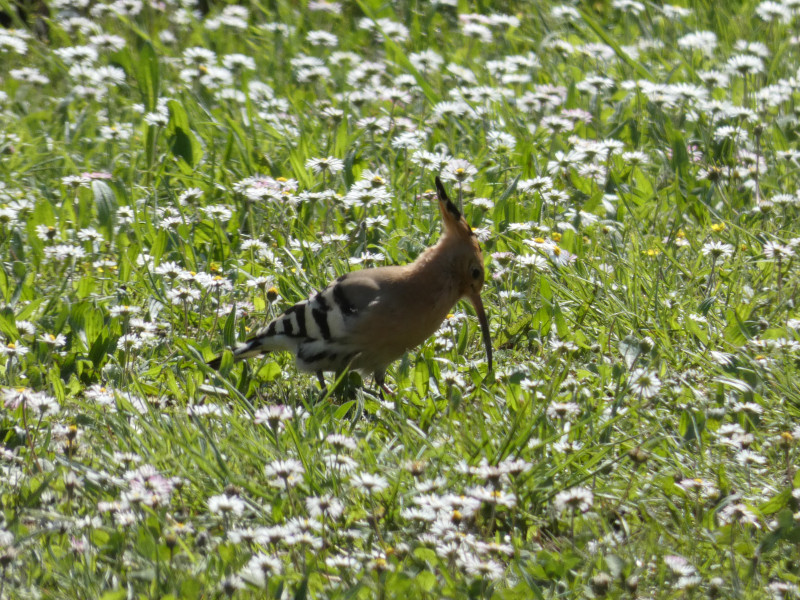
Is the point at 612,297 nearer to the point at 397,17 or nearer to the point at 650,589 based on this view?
the point at 650,589

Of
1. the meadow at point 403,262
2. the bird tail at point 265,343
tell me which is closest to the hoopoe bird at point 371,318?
the bird tail at point 265,343

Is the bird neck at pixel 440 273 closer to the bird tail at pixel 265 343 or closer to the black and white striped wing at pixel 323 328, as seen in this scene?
the black and white striped wing at pixel 323 328

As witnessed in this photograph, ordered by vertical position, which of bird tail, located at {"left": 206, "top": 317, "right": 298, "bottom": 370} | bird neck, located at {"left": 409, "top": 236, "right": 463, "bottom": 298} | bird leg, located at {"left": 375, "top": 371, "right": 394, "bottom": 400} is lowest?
bird leg, located at {"left": 375, "top": 371, "right": 394, "bottom": 400}

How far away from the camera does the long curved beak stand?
357cm

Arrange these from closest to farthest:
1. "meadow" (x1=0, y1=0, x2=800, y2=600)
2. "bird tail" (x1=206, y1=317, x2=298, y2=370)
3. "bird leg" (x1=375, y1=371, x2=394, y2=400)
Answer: "meadow" (x1=0, y1=0, x2=800, y2=600) → "bird tail" (x1=206, y1=317, x2=298, y2=370) → "bird leg" (x1=375, y1=371, x2=394, y2=400)

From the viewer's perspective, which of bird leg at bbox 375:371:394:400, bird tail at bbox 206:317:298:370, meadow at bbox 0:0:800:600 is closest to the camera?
meadow at bbox 0:0:800:600

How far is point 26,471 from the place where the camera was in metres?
2.73

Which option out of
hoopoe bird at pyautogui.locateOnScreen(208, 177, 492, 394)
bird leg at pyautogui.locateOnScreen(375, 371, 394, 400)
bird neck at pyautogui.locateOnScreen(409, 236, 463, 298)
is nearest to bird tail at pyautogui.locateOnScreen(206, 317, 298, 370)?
hoopoe bird at pyautogui.locateOnScreen(208, 177, 492, 394)

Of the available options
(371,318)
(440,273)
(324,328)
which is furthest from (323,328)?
(440,273)

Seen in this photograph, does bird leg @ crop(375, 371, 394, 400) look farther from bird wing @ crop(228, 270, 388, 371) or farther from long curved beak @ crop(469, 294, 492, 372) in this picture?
long curved beak @ crop(469, 294, 492, 372)

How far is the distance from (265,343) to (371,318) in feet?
1.14

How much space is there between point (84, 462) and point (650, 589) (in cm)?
140

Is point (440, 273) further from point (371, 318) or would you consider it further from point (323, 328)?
point (323, 328)

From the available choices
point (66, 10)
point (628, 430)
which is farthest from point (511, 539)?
point (66, 10)
